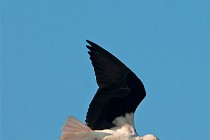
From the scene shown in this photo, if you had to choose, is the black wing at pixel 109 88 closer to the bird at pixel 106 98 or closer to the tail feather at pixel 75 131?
the bird at pixel 106 98

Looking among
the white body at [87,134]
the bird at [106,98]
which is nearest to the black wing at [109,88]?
the bird at [106,98]

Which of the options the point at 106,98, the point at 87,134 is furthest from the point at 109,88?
the point at 87,134

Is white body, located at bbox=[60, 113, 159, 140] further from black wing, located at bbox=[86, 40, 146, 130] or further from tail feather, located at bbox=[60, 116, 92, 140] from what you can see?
black wing, located at bbox=[86, 40, 146, 130]

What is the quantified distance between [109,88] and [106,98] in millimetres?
199

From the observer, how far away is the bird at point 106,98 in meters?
29.9

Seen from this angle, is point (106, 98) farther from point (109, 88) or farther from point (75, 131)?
point (75, 131)

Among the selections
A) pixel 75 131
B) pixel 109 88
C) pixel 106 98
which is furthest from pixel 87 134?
pixel 109 88

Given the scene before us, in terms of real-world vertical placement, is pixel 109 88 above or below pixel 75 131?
above

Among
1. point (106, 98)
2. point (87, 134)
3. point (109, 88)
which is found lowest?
point (87, 134)

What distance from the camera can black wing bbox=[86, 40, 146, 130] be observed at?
2988 cm

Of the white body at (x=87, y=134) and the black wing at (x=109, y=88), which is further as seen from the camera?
the white body at (x=87, y=134)

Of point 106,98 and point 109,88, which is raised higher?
point 109,88

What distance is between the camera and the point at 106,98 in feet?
98.5

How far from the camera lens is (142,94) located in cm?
3012
